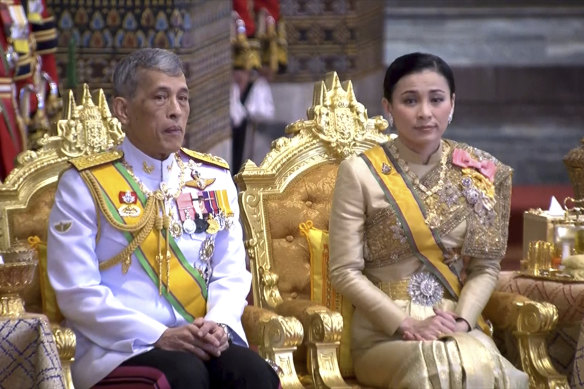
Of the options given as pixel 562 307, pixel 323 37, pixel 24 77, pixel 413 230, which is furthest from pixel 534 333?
pixel 323 37

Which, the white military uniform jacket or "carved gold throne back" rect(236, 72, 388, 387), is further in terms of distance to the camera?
"carved gold throne back" rect(236, 72, 388, 387)

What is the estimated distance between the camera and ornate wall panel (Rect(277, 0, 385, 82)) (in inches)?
474

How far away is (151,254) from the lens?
4.64 m

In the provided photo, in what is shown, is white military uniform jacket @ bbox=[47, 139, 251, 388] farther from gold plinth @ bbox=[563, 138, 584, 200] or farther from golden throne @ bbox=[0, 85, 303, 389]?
gold plinth @ bbox=[563, 138, 584, 200]

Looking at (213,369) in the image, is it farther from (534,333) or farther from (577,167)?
(577,167)

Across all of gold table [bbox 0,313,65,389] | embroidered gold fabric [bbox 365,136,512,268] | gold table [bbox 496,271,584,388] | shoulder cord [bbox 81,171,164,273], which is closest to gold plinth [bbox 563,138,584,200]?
gold table [bbox 496,271,584,388]

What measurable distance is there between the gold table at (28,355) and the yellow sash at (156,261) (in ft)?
1.39

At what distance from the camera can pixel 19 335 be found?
431cm

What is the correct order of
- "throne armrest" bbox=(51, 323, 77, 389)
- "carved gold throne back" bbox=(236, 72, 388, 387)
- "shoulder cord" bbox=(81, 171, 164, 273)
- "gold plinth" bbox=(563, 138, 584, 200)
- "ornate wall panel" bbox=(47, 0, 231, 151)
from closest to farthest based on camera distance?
"throne armrest" bbox=(51, 323, 77, 389)
"shoulder cord" bbox=(81, 171, 164, 273)
"carved gold throne back" bbox=(236, 72, 388, 387)
"gold plinth" bbox=(563, 138, 584, 200)
"ornate wall panel" bbox=(47, 0, 231, 151)

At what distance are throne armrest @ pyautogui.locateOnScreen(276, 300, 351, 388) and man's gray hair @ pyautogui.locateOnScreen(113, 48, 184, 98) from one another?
862 millimetres

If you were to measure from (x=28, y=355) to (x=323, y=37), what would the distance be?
800 cm

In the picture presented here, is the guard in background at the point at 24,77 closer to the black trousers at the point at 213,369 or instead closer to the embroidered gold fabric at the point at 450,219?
the embroidered gold fabric at the point at 450,219

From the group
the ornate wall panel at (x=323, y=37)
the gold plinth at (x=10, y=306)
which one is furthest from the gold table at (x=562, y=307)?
the ornate wall panel at (x=323, y=37)

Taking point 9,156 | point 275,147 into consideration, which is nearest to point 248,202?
point 275,147
